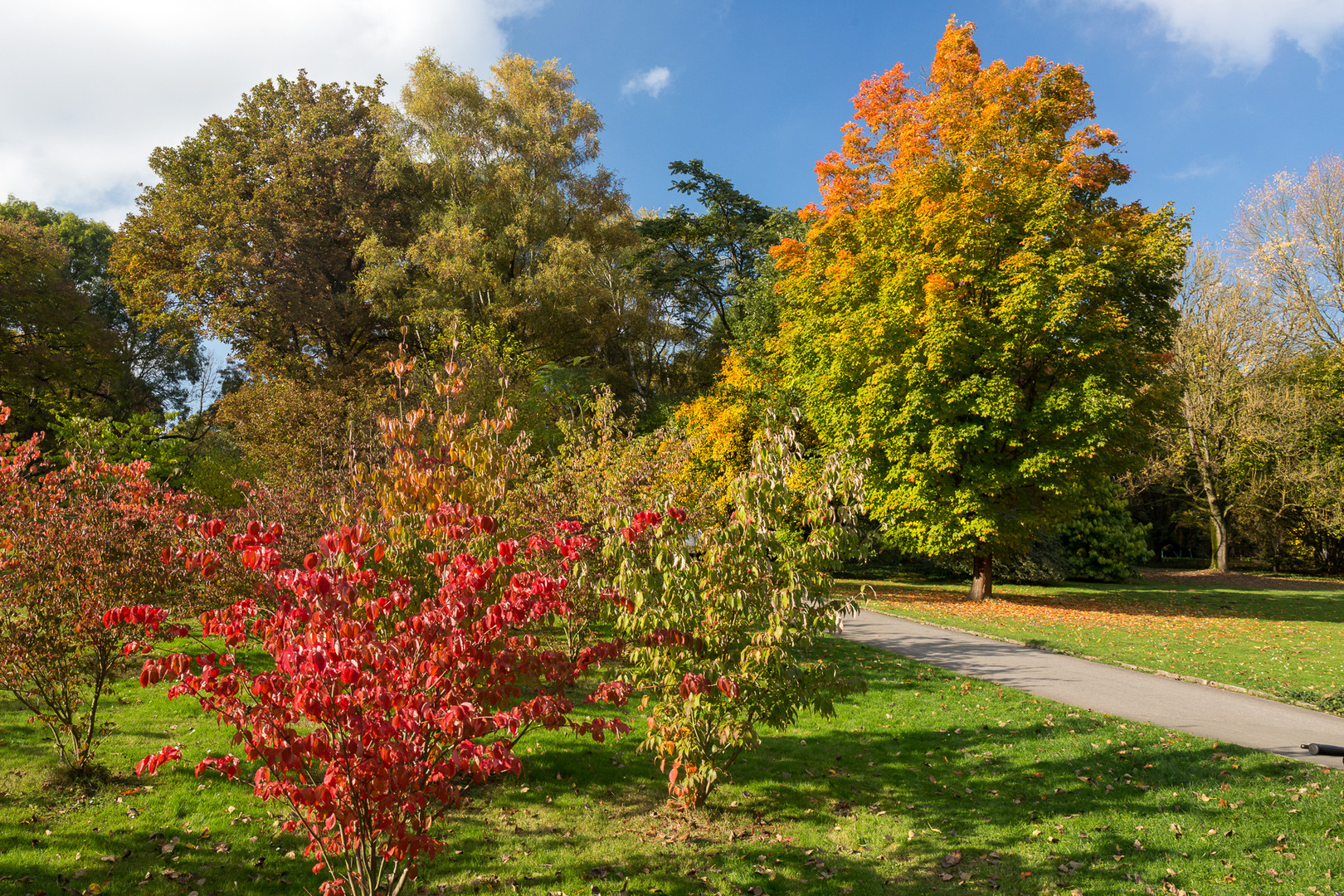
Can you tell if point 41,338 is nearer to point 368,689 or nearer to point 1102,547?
point 368,689

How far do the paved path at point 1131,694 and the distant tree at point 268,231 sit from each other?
20.3m

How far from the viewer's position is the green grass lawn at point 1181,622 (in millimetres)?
10242

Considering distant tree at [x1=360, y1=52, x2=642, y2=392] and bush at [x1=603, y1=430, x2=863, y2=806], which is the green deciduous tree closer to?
distant tree at [x1=360, y1=52, x2=642, y2=392]

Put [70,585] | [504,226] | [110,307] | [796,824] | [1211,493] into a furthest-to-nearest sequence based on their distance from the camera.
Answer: [110,307], [1211,493], [504,226], [796,824], [70,585]

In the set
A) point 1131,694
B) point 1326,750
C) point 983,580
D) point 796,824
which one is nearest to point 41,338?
point 796,824

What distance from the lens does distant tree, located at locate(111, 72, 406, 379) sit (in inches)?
915

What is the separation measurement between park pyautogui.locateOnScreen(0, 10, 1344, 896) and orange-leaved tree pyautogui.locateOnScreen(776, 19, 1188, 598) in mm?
135

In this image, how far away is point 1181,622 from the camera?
15.5 m

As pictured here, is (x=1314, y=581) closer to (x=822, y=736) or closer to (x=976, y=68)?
(x=976, y=68)

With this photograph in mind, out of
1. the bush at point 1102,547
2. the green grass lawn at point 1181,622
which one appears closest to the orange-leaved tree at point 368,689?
the green grass lawn at point 1181,622

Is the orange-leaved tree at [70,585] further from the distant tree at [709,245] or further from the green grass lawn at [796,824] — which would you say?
the distant tree at [709,245]

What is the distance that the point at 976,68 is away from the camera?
18.4m

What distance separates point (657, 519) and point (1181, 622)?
16038mm

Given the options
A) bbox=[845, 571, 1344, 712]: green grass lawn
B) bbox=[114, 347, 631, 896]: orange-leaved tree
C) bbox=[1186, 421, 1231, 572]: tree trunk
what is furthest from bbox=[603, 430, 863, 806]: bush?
bbox=[1186, 421, 1231, 572]: tree trunk
